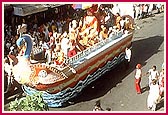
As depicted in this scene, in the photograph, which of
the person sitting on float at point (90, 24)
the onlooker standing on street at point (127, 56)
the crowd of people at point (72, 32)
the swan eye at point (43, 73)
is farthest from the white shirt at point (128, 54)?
the swan eye at point (43, 73)

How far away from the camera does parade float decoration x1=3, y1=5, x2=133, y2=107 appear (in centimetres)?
282

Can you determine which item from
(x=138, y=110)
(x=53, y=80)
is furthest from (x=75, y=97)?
(x=138, y=110)

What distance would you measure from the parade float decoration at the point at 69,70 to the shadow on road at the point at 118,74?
0.10ft

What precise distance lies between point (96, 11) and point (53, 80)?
1.48 feet

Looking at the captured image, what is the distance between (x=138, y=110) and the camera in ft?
9.35

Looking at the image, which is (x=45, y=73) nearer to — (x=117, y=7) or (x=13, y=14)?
(x=13, y=14)

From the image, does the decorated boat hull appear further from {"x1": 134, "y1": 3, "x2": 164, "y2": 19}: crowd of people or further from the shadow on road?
{"x1": 134, "y1": 3, "x2": 164, "y2": 19}: crowd of people

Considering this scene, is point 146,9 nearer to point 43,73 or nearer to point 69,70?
point 69,70

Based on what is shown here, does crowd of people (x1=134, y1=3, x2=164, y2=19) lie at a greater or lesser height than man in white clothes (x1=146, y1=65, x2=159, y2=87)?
greater

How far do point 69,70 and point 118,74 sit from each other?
1.02ft

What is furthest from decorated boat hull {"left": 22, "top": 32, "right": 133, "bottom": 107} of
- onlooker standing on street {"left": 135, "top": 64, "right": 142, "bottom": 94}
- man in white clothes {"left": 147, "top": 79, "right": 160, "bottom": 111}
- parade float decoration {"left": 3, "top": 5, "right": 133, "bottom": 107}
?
man in white clothes {"left": 147, "top": 79, "right": 160, "bottom": 111}

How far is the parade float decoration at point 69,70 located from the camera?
2.82 meters

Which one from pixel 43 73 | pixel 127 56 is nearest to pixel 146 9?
pixel 127 56

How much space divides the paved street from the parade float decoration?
0.15ft
